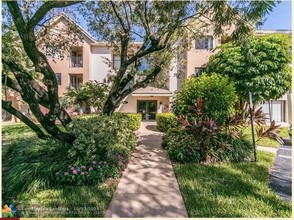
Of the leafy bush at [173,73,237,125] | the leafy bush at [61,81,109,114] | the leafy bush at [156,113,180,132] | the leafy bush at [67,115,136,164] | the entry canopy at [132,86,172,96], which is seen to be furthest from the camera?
the entry canopy at [132,86,172,96]

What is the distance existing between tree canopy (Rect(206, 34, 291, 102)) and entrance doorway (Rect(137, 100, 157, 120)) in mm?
6100

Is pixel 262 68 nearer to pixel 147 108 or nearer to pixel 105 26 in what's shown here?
pixel 147 108

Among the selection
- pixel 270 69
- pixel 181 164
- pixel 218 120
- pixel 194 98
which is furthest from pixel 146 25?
pixel 270 69

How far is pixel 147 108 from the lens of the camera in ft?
52.2

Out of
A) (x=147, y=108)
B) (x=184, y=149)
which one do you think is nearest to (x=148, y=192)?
(x=184, y=149)

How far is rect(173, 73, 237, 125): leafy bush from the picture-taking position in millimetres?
6176

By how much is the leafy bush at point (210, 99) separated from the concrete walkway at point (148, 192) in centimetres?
192

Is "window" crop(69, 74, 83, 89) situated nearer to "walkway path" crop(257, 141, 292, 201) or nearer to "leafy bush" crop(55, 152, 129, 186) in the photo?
"leafy bush" crop(55, 152, 129, 186)

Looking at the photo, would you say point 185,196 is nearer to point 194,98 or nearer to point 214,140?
point 214,140

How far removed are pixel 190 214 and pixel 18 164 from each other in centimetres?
380

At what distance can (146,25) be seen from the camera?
6.16m

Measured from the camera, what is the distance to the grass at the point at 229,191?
10.4 ft

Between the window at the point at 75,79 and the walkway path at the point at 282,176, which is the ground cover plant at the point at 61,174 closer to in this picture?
the walkway path at the point at 282,176

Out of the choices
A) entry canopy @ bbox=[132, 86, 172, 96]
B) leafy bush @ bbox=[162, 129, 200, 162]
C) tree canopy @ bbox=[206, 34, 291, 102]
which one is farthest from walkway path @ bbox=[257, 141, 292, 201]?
entry canopy @ bbox=[132, 86, 172, 96]
